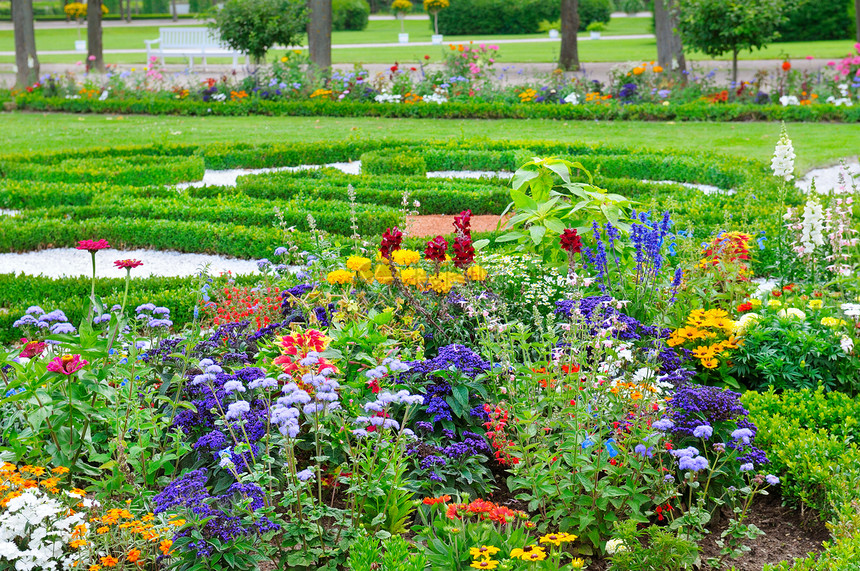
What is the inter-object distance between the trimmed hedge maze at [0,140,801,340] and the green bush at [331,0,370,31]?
111 ft

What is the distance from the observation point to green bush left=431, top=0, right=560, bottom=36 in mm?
38719

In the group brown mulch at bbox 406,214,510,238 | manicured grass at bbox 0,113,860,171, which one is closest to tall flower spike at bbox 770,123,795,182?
brown mulch at bbox 406,214,510,238

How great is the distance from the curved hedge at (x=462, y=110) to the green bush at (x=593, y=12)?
93.9 ft

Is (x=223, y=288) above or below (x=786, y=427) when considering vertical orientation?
above

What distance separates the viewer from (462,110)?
48.0 ft

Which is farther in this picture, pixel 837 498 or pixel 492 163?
pixel 492 163

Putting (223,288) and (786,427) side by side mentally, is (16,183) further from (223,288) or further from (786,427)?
(786,427)

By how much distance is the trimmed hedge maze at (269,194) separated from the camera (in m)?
6.50

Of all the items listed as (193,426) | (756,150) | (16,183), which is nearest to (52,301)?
(193,426)

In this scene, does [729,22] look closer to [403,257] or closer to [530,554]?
[403,257]

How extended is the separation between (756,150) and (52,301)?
8.72 metres

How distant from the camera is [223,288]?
5098mm

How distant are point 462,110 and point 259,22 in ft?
17.9

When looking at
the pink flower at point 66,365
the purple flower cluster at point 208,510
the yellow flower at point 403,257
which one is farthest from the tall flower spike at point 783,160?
the pink flower at point 66,365
